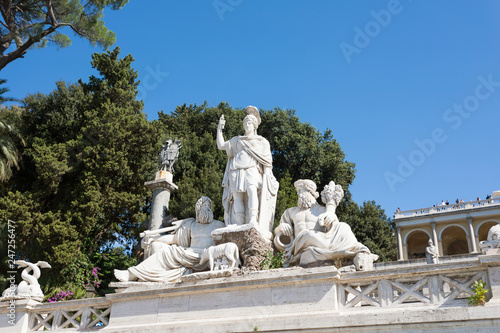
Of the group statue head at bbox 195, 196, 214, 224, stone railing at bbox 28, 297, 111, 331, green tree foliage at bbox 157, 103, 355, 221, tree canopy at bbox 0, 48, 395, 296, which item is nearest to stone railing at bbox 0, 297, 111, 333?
stone railing at bbox 28, 297, 111, 331

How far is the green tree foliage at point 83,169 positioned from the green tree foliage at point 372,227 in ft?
40.6

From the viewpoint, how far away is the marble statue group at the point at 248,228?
741cm

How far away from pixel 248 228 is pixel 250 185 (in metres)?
0.92

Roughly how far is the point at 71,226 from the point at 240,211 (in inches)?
387

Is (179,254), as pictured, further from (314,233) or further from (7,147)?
(7,147)

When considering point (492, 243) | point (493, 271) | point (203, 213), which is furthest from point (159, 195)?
point (493, 271)

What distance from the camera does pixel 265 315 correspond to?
6734mm

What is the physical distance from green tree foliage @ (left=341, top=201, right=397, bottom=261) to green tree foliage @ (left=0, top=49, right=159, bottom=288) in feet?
40.6

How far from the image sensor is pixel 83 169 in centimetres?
1834

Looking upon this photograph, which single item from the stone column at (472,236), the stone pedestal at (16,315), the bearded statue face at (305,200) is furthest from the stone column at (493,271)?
the stone column at (472,236)

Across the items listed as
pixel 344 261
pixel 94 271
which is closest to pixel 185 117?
pixel 94 271

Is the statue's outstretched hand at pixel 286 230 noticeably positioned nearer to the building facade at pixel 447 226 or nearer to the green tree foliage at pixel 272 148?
the green tree foliage at pixel 272 148

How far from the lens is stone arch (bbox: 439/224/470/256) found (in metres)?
38.8

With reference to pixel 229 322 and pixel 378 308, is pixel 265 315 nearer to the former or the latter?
pixel 229 322
